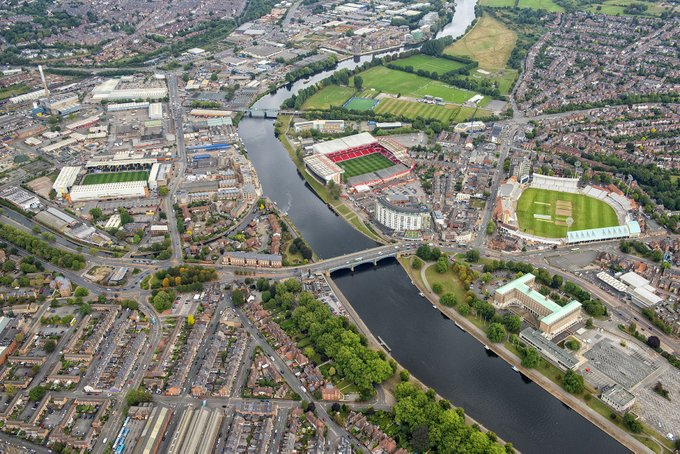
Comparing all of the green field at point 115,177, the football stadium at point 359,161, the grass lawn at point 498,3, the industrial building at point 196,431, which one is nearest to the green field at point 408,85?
the football stadium at point 359,161

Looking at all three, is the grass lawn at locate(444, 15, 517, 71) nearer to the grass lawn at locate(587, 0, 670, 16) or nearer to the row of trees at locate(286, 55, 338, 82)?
the row of trees at locate(286, 55, 338, 82)

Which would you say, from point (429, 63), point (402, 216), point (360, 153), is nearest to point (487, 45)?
point (429, 63)

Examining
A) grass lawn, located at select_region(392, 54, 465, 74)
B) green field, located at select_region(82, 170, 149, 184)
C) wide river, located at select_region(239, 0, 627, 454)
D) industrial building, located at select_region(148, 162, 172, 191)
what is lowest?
green field, located at select_region(82, 170, 149, 184)

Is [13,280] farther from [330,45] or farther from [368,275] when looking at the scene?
[330,45]

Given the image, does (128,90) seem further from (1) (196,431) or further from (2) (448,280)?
(1) (196,431)

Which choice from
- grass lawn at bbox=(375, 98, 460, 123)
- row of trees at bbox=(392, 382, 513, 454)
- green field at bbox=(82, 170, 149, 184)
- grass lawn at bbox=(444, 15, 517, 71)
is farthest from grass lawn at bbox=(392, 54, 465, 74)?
row of trees at bbox=(392, 382, 513, 454)

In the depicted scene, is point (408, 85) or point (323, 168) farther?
point (408, 85)
